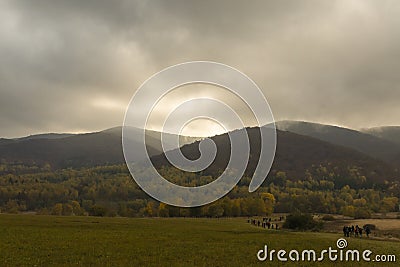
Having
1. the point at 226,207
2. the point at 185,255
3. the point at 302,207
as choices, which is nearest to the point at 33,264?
the point at 185,255

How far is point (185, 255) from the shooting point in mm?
42438

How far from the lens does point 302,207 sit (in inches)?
7662

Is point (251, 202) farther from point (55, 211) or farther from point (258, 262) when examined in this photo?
point (258, 262)

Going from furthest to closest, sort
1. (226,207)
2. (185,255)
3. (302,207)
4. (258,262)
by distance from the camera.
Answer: (302,207) → (226,207) → (185,255) → (258,262)

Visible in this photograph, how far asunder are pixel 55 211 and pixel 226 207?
77.2 metres

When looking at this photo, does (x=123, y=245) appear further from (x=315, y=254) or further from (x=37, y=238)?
(x=315, y=254)

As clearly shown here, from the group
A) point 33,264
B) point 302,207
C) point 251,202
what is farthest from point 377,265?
point 302,207

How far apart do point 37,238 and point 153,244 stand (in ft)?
56.2

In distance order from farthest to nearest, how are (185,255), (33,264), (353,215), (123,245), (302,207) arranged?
1. (302,207)
2. (353,215)
3. (123,245)
4. (185,255)
5. (33,264)

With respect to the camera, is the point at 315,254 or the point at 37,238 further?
the point at 37,238

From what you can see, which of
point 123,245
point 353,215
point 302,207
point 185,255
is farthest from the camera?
point 302,207

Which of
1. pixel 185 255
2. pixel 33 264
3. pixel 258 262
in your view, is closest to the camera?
pixel 33 264

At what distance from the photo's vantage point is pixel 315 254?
44625 millimetres

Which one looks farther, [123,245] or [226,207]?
[226,207]
